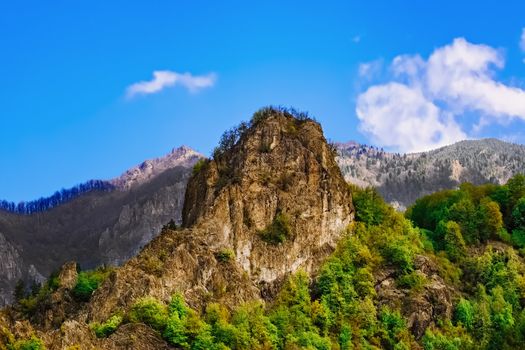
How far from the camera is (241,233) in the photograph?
106688 millimetres

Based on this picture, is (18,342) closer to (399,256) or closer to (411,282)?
(411,282)

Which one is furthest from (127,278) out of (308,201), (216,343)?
(308,201)

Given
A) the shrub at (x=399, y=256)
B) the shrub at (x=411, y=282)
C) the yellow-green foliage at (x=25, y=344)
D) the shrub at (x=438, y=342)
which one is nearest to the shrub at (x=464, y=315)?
the shrub at (x=438, y=342)

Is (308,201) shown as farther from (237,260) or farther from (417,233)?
(417,233)

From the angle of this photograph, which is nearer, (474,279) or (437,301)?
(437,301)

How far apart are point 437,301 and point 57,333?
53.7 meters

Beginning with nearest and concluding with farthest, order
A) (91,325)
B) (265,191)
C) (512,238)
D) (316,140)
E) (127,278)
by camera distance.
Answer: (91,325)
(127,278)
(265,191)
(316,140)
(512,238)

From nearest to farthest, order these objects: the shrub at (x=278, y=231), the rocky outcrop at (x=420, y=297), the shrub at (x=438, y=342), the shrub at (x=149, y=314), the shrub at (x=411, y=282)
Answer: the shrub at (x=149, y=314)
the shrub at (x=438, y=342)
the rocky outcrop at (x=420, y=297)
the shrub at (x=278, y=231)
the shrub at (x=411, y=282)

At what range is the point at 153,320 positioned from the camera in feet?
288

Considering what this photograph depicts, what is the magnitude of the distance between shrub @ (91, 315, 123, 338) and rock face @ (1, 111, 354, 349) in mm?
1412

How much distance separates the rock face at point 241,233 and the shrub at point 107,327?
1.41 meters

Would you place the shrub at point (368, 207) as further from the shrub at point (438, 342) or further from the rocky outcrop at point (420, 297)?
the shrub at point (438, 342)

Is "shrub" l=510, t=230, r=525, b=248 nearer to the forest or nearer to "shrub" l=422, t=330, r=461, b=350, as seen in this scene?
the forest

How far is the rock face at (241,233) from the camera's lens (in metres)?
92.0
